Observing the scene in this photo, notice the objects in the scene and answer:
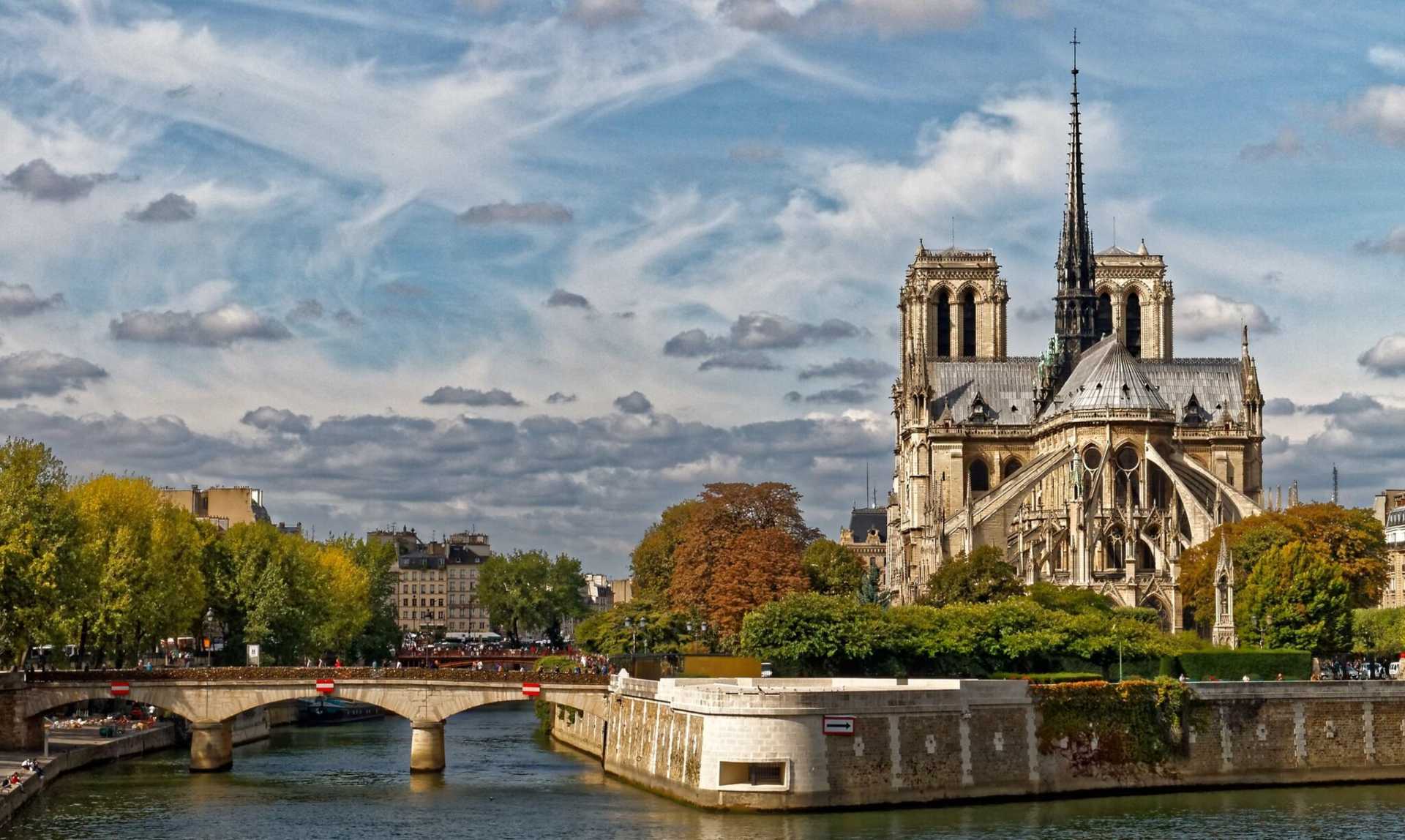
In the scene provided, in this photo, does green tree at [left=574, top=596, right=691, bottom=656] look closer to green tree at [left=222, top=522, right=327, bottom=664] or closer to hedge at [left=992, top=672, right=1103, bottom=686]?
green tree at [left=222, top=522, right=327, bottom=664]

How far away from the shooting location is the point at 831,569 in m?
140

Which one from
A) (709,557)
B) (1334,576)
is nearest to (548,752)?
(709,557)

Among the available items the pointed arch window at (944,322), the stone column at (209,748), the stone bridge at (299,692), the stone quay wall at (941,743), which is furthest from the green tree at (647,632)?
the pointed arch window at (944,322)

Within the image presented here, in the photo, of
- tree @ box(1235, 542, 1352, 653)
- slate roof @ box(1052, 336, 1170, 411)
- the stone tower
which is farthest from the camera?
slate roof @ box(1052, 336, 1170, 411)

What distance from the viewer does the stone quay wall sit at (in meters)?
64.2

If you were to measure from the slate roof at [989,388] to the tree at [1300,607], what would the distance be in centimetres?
5701

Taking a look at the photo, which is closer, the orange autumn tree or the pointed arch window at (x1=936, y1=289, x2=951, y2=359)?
the orange autumn tree

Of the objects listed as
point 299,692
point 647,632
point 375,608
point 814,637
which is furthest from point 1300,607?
point 375,608

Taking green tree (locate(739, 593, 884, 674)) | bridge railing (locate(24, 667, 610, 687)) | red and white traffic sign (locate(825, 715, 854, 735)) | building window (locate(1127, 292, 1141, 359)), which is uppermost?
building window (locate(1127, 292, 1141, 359))

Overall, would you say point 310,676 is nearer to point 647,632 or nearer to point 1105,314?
point 647,632

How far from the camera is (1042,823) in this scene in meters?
63.2

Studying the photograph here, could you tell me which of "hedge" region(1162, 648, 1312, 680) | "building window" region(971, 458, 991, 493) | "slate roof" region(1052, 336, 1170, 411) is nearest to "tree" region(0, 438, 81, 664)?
"hedge" region(1162, 648, 1312, 680)

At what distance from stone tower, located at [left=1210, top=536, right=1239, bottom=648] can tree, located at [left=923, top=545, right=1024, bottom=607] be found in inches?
487

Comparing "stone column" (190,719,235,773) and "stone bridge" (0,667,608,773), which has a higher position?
"stone bridge" (0,667,608,773)
